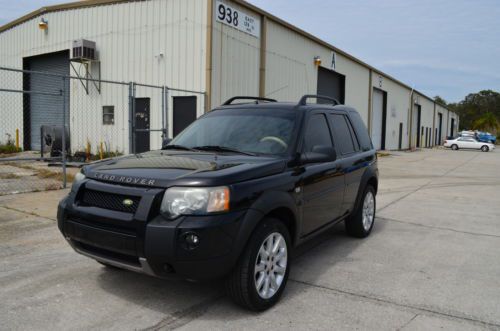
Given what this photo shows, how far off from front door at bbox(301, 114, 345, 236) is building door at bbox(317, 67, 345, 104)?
1805 centimetres

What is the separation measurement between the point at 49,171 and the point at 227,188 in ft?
33.2

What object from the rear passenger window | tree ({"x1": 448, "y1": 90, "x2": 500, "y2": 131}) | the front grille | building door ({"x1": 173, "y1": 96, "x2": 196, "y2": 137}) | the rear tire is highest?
tree ({"x1": 448, "y1": 90, "x2": 500, "y2": 131})

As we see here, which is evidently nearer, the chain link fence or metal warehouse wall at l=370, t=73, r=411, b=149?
the chain link fence

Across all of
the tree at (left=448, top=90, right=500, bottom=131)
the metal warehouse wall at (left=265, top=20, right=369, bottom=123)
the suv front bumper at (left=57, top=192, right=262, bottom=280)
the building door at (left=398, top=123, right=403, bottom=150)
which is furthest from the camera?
the tree at (left=448, top=90, right=500, bottom=131)

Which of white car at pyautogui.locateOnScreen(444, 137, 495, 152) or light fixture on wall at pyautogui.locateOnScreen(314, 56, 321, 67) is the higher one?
light fixture on wall at pyautogui.locateOnScreen(314, 56, 321, 67)

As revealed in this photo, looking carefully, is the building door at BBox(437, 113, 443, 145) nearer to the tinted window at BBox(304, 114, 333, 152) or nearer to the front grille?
the tinted window at BBox(304, 114, 333, 152)

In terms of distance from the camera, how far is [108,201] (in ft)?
11.1

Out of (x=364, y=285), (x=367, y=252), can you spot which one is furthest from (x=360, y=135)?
(x=364, y=285)

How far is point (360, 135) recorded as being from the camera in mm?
6012

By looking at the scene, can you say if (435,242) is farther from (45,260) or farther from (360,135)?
(45,260)

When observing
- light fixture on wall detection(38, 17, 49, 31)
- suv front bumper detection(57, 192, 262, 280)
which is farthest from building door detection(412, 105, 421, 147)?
suv front bumper detection(57, 192, 262, 280)

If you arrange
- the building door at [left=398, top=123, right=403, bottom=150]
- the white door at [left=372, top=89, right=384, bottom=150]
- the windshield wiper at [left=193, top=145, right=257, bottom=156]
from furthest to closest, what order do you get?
the building door at [left=398, top=123, right=403, bottom=150], the white door at [left=372, top=89, right=384, bottom=150], the windshield wiper at [left=193, top=145, right=257, bottom=156]

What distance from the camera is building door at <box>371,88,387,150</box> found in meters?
33.7

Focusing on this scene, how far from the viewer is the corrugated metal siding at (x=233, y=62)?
14000mm
